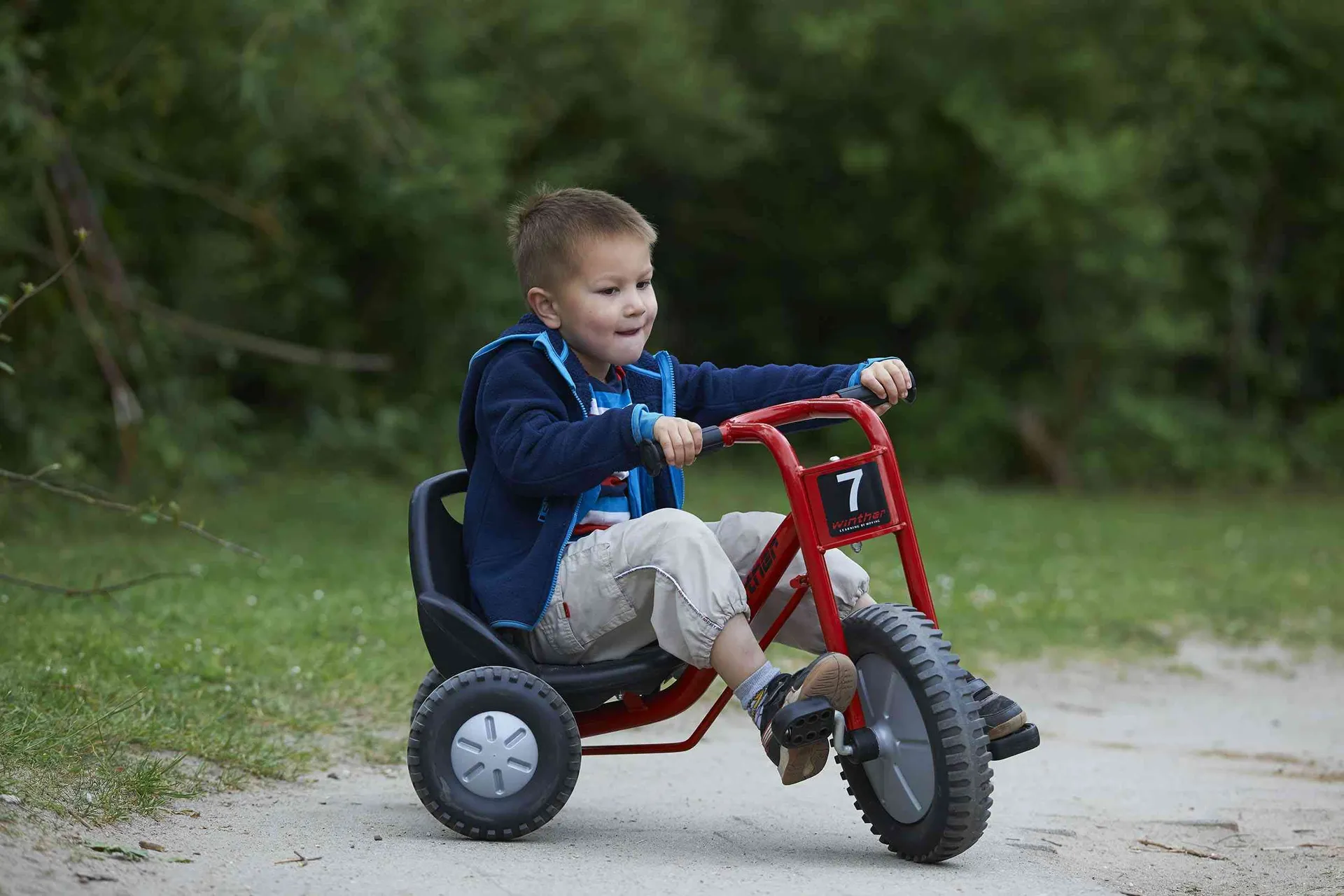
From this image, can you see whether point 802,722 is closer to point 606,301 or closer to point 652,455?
point 652,455

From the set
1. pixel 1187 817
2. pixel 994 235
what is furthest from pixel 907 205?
pixel 1187 817

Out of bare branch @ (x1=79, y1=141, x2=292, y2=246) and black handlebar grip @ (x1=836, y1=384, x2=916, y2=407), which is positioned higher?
bare branch @ (x1=79, y1=141, x2=292, y2=246)

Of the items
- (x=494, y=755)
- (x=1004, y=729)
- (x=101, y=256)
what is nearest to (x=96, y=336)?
(x=101, y=256)

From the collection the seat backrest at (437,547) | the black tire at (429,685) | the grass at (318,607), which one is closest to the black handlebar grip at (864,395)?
the seat backrest at (437,547)

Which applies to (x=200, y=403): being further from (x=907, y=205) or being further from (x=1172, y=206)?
(x=1172, y=206)

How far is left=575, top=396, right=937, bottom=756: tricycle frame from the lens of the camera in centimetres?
360

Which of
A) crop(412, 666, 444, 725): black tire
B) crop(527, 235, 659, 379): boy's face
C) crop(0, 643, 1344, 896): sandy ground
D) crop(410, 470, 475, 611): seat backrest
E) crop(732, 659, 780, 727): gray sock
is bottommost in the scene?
crop(0, 643, 1344, 896): sandy ground

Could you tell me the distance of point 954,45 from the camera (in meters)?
15.8

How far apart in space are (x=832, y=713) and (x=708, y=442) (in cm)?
66

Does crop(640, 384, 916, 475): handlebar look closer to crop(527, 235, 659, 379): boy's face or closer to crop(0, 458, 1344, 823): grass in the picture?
crop(527, 235, 659, 379): boy's face

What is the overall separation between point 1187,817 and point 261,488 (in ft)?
27.3

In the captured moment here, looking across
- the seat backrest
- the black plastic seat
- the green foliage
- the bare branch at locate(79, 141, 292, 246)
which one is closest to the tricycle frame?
the black plastic seat

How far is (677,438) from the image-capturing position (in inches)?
138

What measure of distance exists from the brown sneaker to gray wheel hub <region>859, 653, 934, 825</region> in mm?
91
